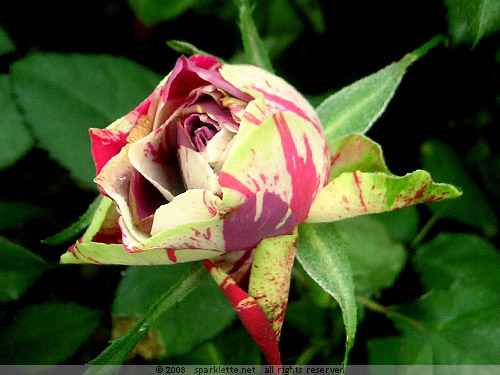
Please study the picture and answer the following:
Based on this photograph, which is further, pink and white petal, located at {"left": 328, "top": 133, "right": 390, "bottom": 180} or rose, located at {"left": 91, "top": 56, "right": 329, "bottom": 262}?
pink and white petal, located at {"left": 328, "top": 133, "right": 390, "bottom": 180}

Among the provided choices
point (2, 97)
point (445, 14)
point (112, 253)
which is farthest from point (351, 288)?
point (2, 97)

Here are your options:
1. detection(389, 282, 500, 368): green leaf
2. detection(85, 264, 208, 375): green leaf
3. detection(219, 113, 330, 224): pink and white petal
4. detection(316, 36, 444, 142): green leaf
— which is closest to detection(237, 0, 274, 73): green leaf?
Result: detection(316, 36, 444, 142): green leaf

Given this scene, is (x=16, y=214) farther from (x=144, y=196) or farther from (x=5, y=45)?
(x=144, y=196)

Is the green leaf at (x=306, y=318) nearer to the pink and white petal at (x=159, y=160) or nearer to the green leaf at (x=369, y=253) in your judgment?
the green leaf at (x=369, y=253)

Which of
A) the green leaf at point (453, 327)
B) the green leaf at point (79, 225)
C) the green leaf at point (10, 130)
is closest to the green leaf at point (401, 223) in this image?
the green leaf at point (453, 327)

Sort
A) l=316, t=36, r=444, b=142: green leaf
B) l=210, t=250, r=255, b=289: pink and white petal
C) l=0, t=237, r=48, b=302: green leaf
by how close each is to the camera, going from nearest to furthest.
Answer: l=210, t=250, r=255, b=289: pink and white petal < l=316, t=36, r=444, b=142: green leaf < l=0, t=237, r=48, b=302: green leaf

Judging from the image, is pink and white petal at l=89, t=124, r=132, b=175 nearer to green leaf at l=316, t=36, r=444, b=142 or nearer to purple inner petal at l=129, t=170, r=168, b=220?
purple inner petal at l=129, t=170, r=168, b=220
